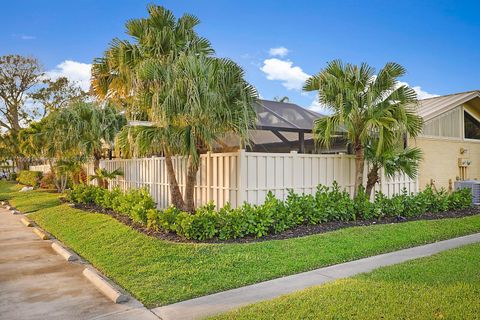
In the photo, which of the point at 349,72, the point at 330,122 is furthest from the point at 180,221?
the point at 349,72

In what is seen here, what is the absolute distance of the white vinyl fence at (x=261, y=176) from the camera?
8.68 meters

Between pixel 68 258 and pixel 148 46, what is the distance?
5.47 metres

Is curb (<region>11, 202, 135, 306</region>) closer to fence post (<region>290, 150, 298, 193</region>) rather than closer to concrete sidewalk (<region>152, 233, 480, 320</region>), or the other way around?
concrete sidewalk (<region>152, 233, 480, 320</region>)

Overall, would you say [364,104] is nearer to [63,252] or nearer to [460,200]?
[460,200]

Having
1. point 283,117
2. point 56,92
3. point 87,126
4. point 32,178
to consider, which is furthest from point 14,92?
point 283,117

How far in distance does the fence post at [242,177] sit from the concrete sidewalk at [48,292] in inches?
140

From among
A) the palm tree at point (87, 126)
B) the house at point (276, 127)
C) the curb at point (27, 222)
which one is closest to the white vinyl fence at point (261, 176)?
the house at point (276, 127)

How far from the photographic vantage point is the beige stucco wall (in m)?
13.9

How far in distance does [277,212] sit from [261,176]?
1203mm

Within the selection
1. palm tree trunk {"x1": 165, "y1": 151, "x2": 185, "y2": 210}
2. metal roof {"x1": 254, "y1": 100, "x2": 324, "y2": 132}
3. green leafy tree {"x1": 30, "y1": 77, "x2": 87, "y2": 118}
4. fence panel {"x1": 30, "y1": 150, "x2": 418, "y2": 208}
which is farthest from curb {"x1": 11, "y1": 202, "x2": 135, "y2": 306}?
green leafy tree {"x1": 30, "y1": 77, "x2": 87, "y2": 118}

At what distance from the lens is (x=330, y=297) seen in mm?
4469

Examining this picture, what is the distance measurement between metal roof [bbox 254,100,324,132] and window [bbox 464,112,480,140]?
25.6 ft

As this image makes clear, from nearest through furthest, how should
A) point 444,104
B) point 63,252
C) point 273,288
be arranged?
point 273,288, point 63,252, point 444,104

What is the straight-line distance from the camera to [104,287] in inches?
212
